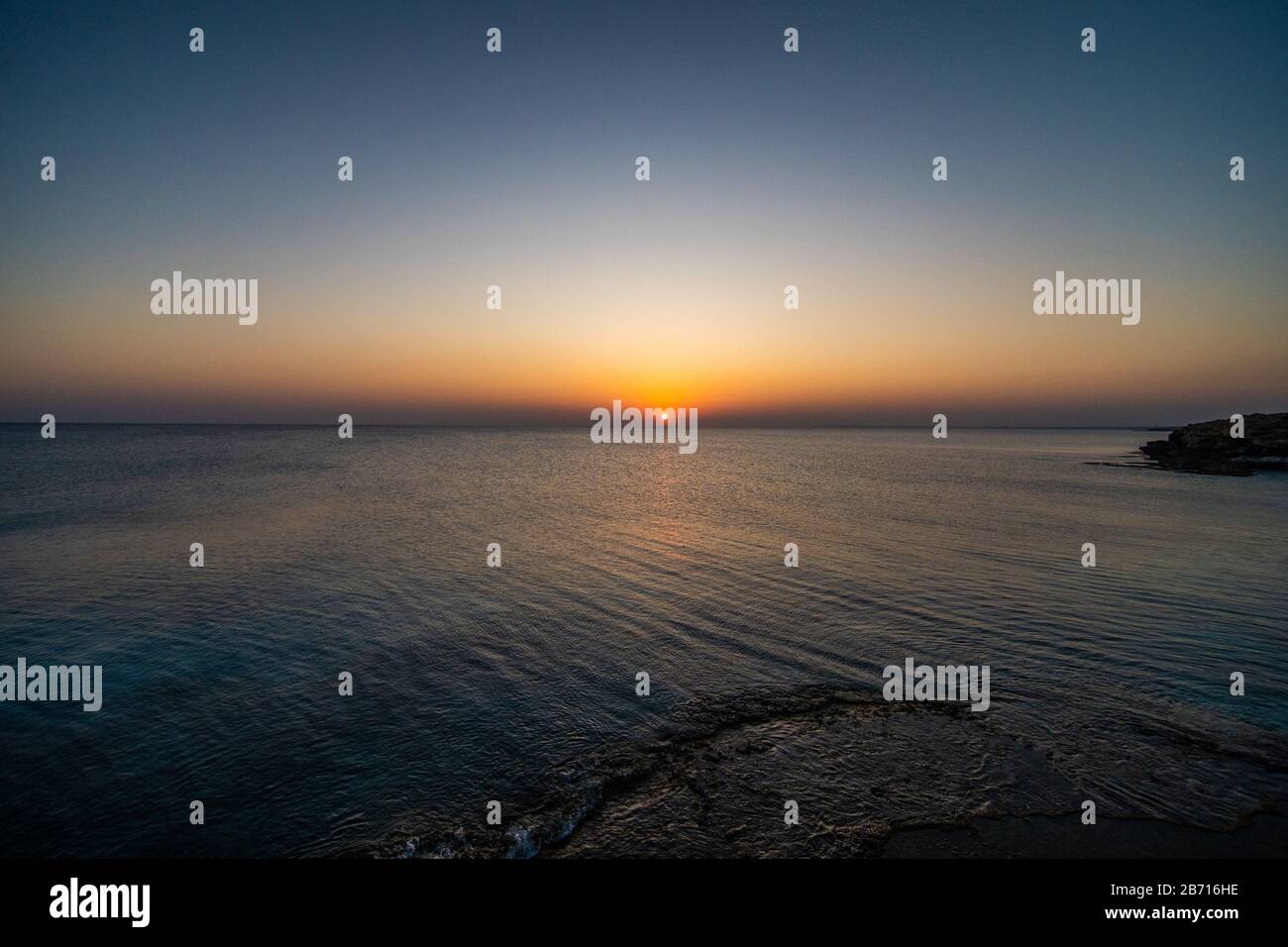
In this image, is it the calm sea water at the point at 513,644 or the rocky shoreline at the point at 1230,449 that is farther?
the rocky shoreline at the point at 1230,449

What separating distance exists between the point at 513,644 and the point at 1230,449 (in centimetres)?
10927

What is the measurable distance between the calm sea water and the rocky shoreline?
50619 millimetres

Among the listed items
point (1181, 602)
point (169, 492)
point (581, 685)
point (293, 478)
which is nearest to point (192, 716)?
point (581, 685)

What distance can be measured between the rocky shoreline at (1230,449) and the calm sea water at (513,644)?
166ft

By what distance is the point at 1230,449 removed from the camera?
3305 inches

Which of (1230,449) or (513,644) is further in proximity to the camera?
(1230,449)

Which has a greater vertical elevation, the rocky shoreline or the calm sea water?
the rocky shoreline

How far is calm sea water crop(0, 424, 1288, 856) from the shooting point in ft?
33.7

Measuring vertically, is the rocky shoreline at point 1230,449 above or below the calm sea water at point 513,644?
above

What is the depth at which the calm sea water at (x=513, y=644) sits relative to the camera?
10.3 meters

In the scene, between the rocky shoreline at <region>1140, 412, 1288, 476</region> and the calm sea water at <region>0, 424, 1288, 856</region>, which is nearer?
the calm sea water at <region>0, 424, 1288, 856</region>

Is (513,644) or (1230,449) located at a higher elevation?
(1230,449)
